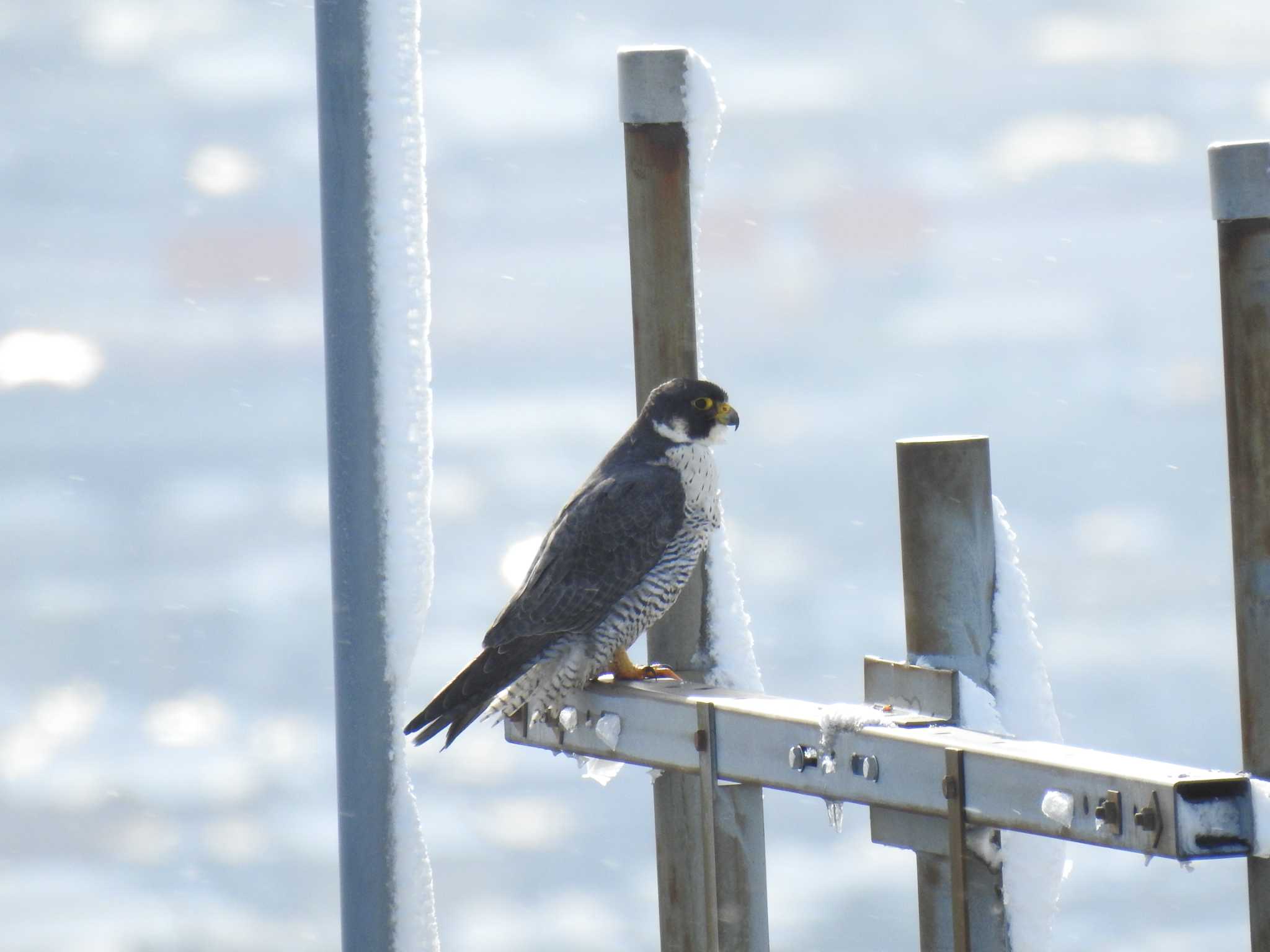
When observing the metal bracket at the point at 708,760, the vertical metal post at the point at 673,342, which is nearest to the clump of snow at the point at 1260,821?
the metal bracket at the point at 708,760

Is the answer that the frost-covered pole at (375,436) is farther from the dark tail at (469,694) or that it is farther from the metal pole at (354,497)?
the dark tail at (469,694)

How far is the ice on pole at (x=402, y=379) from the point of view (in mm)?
3270

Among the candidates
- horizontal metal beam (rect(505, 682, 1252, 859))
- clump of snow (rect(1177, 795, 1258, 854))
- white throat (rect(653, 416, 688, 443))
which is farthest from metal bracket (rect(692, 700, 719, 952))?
white throat (rect(653, 416, 688, 443))

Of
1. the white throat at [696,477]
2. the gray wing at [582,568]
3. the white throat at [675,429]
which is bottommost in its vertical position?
the gray wing at [582,568]

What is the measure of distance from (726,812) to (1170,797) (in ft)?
6.03

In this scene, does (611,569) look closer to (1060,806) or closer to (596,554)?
(596,554)

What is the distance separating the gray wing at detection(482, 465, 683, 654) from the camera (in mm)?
4785

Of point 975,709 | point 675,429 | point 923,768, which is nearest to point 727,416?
point 675,429

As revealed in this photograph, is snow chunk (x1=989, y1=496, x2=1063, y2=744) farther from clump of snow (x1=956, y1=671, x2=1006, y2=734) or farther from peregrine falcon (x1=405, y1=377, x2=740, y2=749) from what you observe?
peregrine falcon (x1=405, y1=377, x2=740, y2=749)

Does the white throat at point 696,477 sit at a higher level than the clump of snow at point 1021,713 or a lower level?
higher

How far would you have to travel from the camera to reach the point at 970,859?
12.2 feet

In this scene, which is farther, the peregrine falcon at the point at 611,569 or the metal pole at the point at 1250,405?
the peregrine falcon at the point at 611,569

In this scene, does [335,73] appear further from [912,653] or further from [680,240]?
[912,653]

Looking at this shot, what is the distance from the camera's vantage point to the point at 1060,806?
286 centimetres
